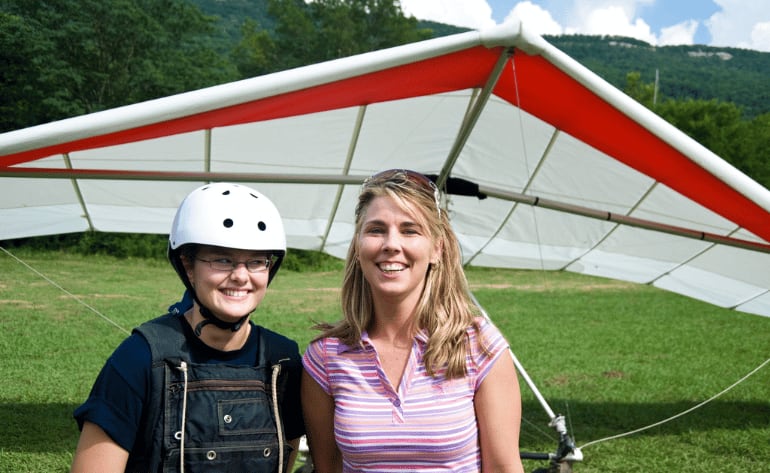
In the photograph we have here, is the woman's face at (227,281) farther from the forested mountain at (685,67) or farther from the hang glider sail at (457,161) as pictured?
the forested mountain at (685,67)

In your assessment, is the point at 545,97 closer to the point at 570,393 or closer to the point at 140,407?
the point at 140,407

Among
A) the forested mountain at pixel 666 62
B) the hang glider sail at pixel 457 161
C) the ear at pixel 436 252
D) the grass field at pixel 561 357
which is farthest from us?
the forested mountain at pixel 666 62

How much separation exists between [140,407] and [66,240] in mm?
20156

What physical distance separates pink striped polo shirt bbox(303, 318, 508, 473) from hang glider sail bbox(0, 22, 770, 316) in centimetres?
141

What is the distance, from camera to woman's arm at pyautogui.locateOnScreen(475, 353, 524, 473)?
6.53ft

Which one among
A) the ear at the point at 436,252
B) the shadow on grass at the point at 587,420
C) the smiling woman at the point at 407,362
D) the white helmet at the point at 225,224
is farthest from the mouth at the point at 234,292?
the shadow on grass at the point at 587,420

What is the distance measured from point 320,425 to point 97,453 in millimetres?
630

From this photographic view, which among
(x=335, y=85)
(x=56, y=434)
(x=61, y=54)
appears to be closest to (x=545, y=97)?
(x=335, y=85)

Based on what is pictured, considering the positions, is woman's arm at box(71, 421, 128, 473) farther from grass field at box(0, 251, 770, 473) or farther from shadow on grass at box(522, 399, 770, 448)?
shadow on grass at box(522, 399, 770, 448)

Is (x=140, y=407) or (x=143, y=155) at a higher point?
(x=143, y=155)

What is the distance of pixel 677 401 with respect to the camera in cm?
768

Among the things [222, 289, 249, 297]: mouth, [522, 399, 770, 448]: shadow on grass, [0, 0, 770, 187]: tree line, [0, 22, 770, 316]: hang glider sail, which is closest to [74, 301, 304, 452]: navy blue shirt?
[222, 289, 249, 297]: mouth

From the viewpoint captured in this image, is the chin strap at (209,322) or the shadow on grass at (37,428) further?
the shadow on grass at (37,428)

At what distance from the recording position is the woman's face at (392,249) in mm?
2082
